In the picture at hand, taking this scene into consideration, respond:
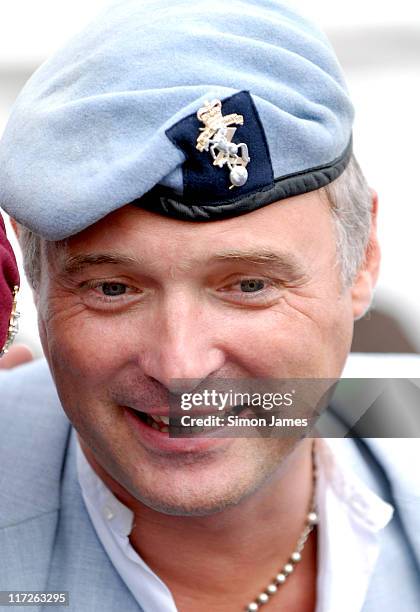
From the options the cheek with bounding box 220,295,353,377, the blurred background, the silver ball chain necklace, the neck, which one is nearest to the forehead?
the cheek with bounding box 220,295,353,377

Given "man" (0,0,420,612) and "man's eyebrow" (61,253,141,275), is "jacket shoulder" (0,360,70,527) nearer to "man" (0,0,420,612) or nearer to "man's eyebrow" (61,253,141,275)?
"man" (0,0,420,612)

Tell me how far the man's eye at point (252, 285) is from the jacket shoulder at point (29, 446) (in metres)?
0.54

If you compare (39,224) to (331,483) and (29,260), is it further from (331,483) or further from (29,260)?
(331,483)

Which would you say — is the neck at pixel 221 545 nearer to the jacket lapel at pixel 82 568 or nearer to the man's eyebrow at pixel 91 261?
the jacket lapel at pixel 82 568

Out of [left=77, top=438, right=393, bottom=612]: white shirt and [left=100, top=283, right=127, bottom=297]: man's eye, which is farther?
[left=77, top=438, right=393, bottom=612]: white shirt

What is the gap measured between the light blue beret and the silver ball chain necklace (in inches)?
25.2

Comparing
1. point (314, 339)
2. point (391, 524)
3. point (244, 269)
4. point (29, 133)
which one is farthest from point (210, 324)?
point (391, 524)

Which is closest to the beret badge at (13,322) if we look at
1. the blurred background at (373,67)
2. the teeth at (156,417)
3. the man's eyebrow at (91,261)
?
the man's eyebrow at (91,261)

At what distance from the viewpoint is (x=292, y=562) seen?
1.89m

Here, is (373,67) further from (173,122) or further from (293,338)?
(173,122)

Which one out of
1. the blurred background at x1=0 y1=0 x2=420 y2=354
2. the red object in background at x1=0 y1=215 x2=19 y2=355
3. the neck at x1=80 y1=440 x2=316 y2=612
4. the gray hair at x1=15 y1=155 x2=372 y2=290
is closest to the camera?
the red object in background at x1=0 y1=215 x2=19 y2=355

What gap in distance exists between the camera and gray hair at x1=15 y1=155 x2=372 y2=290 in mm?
1693

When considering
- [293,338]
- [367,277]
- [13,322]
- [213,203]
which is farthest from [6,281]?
[367,277]

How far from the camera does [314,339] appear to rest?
1651 mm
